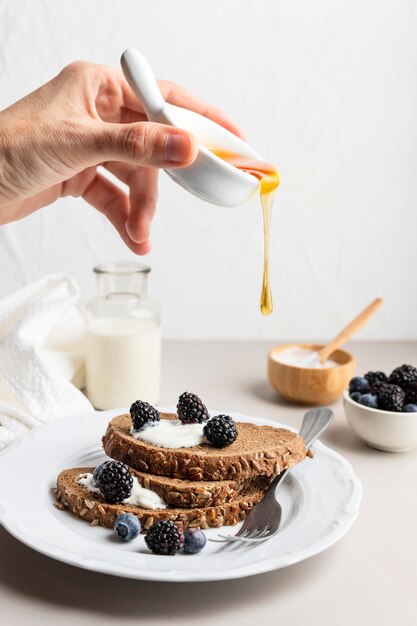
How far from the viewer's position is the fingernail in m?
1.17

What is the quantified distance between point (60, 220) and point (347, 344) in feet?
3.03

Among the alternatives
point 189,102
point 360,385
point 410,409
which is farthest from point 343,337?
point 189,102

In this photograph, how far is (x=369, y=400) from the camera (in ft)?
5.37

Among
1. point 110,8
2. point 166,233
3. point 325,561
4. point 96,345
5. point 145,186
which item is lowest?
point 325,561

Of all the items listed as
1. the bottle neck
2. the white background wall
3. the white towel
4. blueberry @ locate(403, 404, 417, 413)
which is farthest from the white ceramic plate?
the white background wall

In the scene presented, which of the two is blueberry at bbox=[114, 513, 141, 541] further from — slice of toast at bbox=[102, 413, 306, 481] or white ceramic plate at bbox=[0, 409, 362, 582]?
slice of toast at bbox=[102, 413, 306, 481]

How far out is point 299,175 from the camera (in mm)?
2381

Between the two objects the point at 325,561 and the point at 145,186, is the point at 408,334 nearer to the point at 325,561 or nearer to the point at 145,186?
the point at 145,186

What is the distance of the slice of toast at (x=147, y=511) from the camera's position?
122 centimetres

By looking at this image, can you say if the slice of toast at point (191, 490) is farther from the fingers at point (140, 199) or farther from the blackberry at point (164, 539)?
the fingers at point (140, 199)

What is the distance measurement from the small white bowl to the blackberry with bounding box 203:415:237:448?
1.23ft

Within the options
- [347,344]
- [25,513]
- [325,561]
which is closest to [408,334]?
[347,344]

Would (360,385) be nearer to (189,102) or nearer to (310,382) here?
(310,382)

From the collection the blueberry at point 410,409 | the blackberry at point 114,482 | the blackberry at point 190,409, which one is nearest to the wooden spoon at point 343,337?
the blueberry at point 410,409
